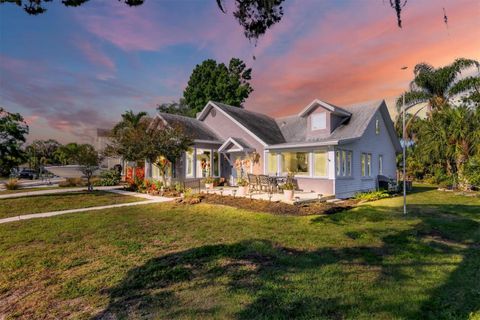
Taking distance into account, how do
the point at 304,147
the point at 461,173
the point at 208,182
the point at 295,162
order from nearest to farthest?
1. the point at 304,147
2. the point at 295,162
3. the point at 461,173
4. the point at 208,182

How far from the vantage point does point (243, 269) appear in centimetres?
532

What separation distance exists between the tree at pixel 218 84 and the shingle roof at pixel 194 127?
19.2 meters

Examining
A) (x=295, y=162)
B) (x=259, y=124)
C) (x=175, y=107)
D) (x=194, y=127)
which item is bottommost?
(x=295, y=162)

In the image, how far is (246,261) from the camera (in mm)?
5754

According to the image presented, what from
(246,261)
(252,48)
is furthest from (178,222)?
(252,48)

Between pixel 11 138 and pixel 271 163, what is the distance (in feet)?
57.0

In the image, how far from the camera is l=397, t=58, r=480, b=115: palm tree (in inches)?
988

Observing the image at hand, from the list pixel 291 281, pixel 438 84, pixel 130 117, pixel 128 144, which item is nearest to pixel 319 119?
pixel 128 144

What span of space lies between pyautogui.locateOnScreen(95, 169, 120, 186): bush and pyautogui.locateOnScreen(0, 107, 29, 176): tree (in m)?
8.18

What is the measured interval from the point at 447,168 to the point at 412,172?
649 centimetres

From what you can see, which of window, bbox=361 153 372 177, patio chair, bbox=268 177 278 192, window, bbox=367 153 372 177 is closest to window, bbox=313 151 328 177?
patio chair, bbox=268 177 278 192

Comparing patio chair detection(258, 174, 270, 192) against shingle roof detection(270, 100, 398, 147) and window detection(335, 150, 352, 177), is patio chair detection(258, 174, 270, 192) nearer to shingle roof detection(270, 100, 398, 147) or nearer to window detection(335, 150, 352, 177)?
shingle roof detection(270, 100, 398, 147)

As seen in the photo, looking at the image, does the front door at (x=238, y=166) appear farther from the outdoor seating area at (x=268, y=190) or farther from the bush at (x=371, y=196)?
the bush at (x=371, y=196)

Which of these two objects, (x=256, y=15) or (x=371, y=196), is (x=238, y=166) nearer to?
(x=371, y=196)
